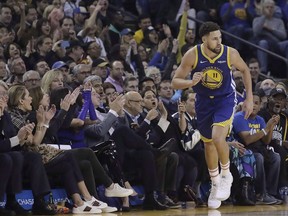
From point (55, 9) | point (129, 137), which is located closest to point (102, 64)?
point (55, 9)

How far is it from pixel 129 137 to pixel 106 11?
26.4 ft

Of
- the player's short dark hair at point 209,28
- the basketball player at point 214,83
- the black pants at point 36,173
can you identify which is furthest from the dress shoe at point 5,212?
the player's short dark hair at point 209,28

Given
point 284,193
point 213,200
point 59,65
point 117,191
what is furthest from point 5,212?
point 284,193

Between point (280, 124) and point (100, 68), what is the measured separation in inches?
124

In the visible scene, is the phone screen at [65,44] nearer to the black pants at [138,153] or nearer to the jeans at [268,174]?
the jeans at [268,174]

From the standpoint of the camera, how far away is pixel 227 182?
1282 centimetres

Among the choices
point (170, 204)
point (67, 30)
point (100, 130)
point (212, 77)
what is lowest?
point (170, 204)

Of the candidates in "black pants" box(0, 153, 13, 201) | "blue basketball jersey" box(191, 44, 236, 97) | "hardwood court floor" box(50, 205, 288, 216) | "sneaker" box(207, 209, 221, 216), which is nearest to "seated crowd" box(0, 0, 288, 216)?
"black pants" box(0, 153, 13, 201)

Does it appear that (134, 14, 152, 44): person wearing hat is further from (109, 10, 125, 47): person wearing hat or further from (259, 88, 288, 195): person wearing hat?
(259, 88, 288, 195): person wearing hat

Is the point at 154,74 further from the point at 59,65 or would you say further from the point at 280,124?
the point at 280,124

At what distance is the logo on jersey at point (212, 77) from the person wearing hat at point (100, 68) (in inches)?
157

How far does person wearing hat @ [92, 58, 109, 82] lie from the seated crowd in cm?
2

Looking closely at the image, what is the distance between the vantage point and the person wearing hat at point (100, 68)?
16.2m

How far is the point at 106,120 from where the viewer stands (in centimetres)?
1298
